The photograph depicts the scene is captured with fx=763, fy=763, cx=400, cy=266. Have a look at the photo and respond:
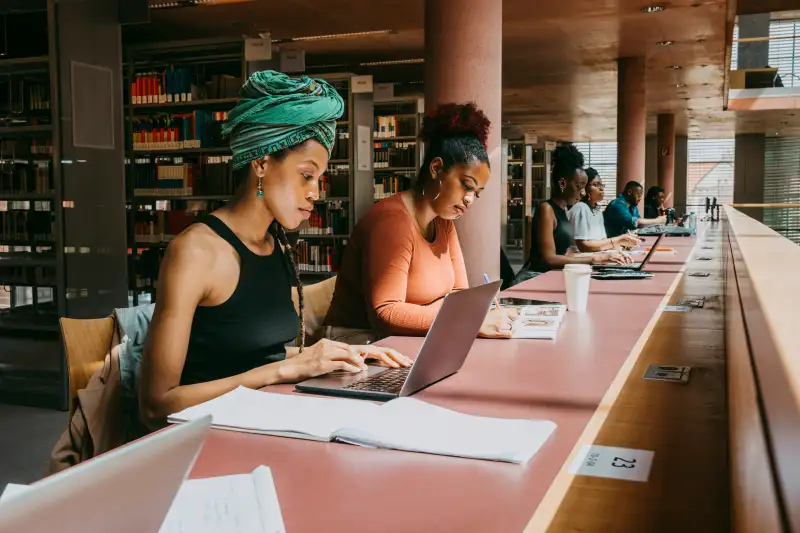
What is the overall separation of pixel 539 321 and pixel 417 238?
0.50 metres

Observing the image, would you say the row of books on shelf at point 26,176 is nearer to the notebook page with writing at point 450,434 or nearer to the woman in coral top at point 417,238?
the woman in coral top at point 417,238

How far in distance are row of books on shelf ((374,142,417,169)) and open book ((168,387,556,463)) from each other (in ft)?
27.2

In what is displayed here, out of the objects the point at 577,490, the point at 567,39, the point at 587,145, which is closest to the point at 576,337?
the point at 577,490

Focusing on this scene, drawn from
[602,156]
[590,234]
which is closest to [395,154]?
[590,234]

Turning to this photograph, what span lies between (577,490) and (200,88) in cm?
670

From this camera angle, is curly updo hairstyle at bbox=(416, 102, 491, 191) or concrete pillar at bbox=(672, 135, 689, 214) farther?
concrete pillar at bbox=(672, 135, 689, 214)

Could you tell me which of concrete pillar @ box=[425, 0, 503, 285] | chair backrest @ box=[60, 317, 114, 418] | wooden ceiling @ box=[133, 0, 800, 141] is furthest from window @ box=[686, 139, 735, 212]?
chair backrest @ box=[60, 317, 114, 418]

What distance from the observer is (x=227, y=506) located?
896 mm

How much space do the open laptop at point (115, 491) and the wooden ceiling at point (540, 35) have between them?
7.33m

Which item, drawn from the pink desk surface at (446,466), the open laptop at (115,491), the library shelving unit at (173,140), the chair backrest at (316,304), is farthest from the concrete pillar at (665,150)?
the open laptop at (115,491)

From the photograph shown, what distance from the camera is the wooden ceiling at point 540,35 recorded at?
7.77 metres

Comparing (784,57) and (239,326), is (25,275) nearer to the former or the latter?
(239,326)

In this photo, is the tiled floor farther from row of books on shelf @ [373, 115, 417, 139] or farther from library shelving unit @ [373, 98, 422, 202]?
row of books on shelf @ [373, 115, 417, 139]

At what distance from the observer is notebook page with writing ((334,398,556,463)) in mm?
1092
